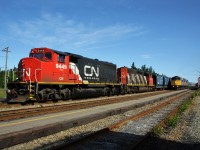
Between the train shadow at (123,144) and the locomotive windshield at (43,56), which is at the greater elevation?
the locomotive windshield at (43,56)

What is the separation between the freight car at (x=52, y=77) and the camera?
18.9m

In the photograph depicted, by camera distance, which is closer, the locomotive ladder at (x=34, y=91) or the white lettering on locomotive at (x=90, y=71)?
the locomotive ladder at (x=34, y=91)

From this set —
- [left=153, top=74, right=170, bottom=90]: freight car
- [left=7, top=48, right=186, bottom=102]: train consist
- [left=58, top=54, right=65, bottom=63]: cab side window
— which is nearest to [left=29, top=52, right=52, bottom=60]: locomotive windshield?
[left=7, top=48, right=186, bottom=102]: train consist

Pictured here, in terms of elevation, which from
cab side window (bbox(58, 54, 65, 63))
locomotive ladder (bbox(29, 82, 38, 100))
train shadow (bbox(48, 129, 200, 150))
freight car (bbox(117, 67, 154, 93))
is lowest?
train shadow (bbox(48, 129, 200, 150))

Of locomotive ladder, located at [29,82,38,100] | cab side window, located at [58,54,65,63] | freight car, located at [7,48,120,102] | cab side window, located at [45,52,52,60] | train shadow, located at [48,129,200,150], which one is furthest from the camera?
cab side window, located at [58,54,65,63]

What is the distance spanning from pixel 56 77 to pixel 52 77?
18.3 inches

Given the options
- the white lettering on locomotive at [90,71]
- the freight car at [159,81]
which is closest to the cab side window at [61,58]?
the white lettering on locomotive at [90,71]


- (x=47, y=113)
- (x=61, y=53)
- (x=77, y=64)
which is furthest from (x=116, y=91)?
(x=47, y=113)

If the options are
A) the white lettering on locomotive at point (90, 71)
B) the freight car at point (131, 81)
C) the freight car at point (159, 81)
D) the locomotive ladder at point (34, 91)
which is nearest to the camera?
the locomotive ladder at point (34, 91)

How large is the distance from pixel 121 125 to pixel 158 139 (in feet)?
8.60

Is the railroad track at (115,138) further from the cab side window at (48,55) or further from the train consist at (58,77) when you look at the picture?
the cab side window at (48,55)

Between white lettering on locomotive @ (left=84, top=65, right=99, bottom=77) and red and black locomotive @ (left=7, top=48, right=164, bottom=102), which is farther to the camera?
white lettering on locomotive @ (left=84, top=65, right=99, bottom=77)

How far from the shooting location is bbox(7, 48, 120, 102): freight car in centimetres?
1889

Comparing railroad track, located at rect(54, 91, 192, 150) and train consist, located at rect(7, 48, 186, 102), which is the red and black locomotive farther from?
railroad track, located at rect(54, 91, 192, 150)
